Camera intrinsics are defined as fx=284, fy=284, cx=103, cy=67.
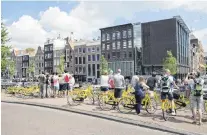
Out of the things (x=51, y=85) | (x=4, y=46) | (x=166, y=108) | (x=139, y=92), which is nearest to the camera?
(x=166, y=108)

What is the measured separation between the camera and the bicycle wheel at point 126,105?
36.8 feet

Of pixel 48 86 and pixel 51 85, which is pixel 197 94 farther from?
pixel 51 85

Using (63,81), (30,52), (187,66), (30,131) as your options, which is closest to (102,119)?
(30,131)

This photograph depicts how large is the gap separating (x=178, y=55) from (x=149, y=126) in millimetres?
57738

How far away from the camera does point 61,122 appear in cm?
970

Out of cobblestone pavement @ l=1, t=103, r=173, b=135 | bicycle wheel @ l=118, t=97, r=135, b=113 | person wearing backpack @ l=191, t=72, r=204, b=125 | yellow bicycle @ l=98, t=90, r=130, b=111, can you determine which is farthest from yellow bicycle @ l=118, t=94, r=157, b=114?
person wearing backpack @ l=191, t=72, r=204, b=125

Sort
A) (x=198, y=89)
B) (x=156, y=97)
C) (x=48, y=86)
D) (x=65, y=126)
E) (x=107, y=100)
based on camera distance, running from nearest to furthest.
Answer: (x=65, y=126) → (x=198, y=89) → (x=156, y=97) → (x=107, y=100) → (x=48, y=86)

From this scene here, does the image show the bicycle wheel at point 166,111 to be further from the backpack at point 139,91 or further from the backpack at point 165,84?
the backpack at point 139,91

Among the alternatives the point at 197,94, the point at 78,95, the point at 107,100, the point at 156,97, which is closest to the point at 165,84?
the point at 197,94

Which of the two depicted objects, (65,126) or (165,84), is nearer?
(65,126)

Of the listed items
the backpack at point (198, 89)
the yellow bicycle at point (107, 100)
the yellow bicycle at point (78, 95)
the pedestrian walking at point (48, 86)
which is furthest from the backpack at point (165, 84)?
the pedestrian walking at point (48, 86)

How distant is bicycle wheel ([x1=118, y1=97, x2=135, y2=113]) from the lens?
1121 cm

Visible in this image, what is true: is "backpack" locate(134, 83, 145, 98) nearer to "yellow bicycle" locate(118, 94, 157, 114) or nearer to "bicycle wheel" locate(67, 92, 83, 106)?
"yellow bicycle" locate(118, 94, 157, 114)

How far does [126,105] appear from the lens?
11312mm
